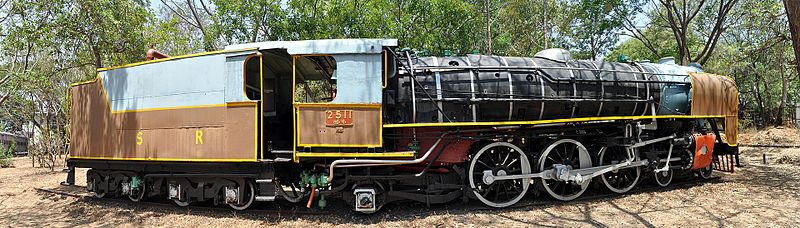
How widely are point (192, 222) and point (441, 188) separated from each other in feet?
12.8

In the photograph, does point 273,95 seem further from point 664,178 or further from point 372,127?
point 664,178

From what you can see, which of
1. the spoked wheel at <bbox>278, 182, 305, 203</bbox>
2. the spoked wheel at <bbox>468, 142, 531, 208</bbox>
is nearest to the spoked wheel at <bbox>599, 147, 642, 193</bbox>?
the spoked wheel at <bbox>468, 142, 531, 208</bbox>

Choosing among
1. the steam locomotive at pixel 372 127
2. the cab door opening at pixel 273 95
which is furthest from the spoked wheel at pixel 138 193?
the cab door opening at pixel 273 95

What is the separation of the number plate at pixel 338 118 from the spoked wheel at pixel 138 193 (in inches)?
148

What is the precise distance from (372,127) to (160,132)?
11.5 ft

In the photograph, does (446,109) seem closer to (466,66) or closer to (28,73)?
(466,66)

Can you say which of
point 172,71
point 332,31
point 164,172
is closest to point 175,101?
point 172,71

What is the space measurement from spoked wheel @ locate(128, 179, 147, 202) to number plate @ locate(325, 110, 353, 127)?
375 centimetres

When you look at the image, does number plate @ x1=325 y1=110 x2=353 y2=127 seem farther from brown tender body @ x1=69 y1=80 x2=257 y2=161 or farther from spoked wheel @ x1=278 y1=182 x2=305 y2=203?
spoked wheel @ x1=278 y1=182 x2=305 y2=203

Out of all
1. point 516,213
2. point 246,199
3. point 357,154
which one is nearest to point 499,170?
point 516,213

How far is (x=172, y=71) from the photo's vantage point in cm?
641

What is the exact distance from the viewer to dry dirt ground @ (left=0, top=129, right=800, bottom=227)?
19.1ft

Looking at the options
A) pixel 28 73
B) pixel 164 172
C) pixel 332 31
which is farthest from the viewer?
pixel 332 31

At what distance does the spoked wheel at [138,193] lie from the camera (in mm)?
7023
